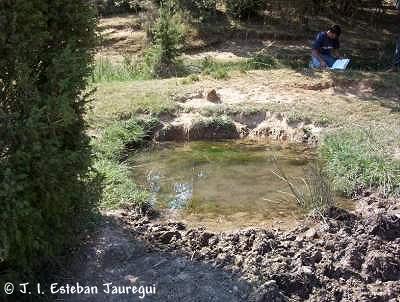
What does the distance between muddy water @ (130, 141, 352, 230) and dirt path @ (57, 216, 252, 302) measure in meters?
1.02

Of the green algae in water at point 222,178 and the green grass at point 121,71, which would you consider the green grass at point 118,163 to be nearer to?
the green algae in water at point 222,178

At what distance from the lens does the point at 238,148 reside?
7742 mm

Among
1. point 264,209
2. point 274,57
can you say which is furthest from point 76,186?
point 274,57

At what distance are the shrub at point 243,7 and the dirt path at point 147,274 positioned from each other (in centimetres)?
1131

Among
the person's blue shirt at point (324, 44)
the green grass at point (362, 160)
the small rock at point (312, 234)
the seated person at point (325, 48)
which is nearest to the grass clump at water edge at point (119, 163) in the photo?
the small rock at point (312, 234)

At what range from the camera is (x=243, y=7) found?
15.1m

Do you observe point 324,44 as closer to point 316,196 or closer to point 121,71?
point 121,71

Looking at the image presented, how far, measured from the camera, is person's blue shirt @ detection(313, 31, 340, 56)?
1093 centimetres

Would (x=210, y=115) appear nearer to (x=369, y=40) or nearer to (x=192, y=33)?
(x=192, y=33)

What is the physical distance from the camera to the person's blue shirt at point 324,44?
1093 cm

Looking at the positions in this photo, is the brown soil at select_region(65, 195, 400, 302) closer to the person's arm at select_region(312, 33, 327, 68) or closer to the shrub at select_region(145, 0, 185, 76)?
the person's arm at select_region(312, 33, 327, 68)

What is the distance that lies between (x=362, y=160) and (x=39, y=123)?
387 cm

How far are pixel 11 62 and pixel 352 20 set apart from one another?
13.7 meters

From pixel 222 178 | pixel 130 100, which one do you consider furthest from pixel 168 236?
pixel 130 100
